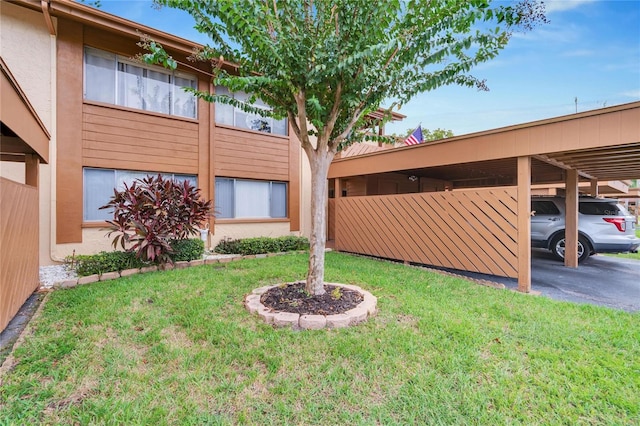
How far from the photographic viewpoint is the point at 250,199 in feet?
30.3

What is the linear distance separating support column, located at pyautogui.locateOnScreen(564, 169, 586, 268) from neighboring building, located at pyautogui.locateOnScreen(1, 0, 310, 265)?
26.5ft

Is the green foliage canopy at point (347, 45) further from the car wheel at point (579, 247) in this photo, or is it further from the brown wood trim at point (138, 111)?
the car wheel at point (579, 247)

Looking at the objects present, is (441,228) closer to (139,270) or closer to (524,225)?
(524,225)

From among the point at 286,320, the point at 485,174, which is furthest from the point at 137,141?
the point at 485,174

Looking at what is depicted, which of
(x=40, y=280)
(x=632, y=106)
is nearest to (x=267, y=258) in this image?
(x=40, y=280)

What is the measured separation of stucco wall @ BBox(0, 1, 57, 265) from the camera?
6.11 m

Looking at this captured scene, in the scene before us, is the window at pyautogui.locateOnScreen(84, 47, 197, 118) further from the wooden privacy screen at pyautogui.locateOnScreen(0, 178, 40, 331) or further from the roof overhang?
the wooden privacy screen at pyautogui.locateOnScreen(0, 178, 40, 331)

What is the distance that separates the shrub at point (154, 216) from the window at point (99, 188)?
46.4 inches

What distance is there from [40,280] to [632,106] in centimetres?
970

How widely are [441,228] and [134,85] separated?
8.12 metres

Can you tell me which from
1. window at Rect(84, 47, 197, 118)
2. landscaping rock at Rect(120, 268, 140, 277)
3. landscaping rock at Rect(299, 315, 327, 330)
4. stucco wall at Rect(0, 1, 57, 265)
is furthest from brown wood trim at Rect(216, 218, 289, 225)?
landscaping rock at Rect(299, 315, 327, 330)

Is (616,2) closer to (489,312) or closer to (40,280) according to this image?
(489,312)

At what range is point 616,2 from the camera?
23.3ft

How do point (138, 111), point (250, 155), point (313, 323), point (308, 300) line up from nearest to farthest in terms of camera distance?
point (313, 323) → point (308, 300) → point (138, 111) → point (250, 155)
